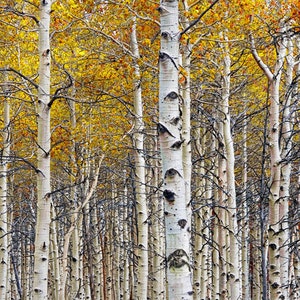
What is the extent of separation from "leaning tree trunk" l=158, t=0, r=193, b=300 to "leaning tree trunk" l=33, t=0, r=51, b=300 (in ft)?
8.14

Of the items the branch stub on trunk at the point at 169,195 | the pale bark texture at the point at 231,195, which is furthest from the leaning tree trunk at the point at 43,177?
the pale bark texture at the point at 231,195

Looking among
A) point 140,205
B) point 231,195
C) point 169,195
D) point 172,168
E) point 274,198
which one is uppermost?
point 231,195

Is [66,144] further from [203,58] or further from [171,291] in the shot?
[171,291]

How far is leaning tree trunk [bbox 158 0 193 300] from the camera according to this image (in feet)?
14.3

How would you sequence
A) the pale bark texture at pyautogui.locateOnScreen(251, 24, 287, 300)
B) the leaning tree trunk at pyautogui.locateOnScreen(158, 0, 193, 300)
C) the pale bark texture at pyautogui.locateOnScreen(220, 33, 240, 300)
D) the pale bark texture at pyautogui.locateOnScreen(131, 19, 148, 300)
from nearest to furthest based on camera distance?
1. the leaning tree trunk at pyautogui.locateOnScreen(158, 0, 193, 300)
2. the pale bark texture at pyautogui.locateOnScreen(251, 24, 287, 300)
3. the pale bark texture at pyautogui.locateOnScreen(220, 33, 240, 300)
4. the pale bark texture at pyautogui.locateOnScreen(131, 19, 148, 300)

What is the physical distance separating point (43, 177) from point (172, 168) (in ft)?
8.66

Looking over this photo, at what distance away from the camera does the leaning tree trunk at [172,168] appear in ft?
14.3

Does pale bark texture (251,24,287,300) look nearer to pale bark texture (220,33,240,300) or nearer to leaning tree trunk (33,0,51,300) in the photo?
pale bark texture (220,33,240,300)

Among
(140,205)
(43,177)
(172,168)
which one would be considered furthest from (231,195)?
(172,168)

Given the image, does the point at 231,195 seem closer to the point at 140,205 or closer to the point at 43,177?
the point at 140,205

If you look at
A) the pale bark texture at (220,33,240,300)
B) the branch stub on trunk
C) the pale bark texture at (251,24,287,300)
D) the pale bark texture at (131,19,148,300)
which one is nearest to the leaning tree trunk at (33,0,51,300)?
the branch stub on trunk

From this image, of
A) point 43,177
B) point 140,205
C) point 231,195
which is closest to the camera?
point 43,177

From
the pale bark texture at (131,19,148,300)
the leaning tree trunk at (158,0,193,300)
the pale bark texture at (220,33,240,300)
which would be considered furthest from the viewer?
the pale bark texture at (131,19,148,300)

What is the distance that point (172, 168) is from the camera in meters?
4.44
